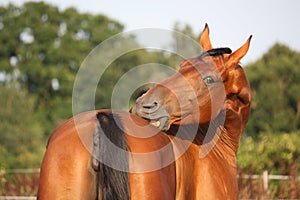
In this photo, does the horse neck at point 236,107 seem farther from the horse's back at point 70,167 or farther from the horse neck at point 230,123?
the horse's back at point 70,167

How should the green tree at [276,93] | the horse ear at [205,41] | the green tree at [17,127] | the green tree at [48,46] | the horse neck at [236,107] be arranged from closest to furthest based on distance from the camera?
1. the horse neck at [236,107]
2. the horse ear at [205,41]
3. the green tree at [17,127]
4. the green tree at [276,93]
5. the green tree at [48,46]

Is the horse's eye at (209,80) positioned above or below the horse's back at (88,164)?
above

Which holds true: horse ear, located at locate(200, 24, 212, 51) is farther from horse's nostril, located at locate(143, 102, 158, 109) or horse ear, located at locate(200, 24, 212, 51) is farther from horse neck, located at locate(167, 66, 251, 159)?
horse's nostril, located at locate(143, 102, 158, 109)

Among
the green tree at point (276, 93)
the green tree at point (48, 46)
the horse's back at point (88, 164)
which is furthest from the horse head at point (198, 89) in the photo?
the green tree at point (48, 46)

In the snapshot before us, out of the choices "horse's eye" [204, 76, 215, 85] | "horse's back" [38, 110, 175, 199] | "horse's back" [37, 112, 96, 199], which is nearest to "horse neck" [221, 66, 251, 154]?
"horse's eye" [204, 76, 215, 85]

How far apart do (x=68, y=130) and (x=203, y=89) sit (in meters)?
1.60

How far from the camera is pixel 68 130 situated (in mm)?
4422

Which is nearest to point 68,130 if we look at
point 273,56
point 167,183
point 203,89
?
point 167,183

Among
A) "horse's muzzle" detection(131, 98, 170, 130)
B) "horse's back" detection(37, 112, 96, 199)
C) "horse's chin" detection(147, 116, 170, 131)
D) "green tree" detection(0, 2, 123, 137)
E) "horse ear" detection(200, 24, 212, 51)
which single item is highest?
"green tree" detection(0, 2, 123, 137)

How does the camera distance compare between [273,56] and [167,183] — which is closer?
[167,183]

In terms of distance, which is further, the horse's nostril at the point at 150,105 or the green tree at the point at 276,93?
the green tree at the point at 276,93

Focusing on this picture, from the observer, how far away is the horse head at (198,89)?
5145 mm

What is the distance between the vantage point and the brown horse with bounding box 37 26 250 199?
13.9 ft

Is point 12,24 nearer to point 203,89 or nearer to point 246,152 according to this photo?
point 246,152
